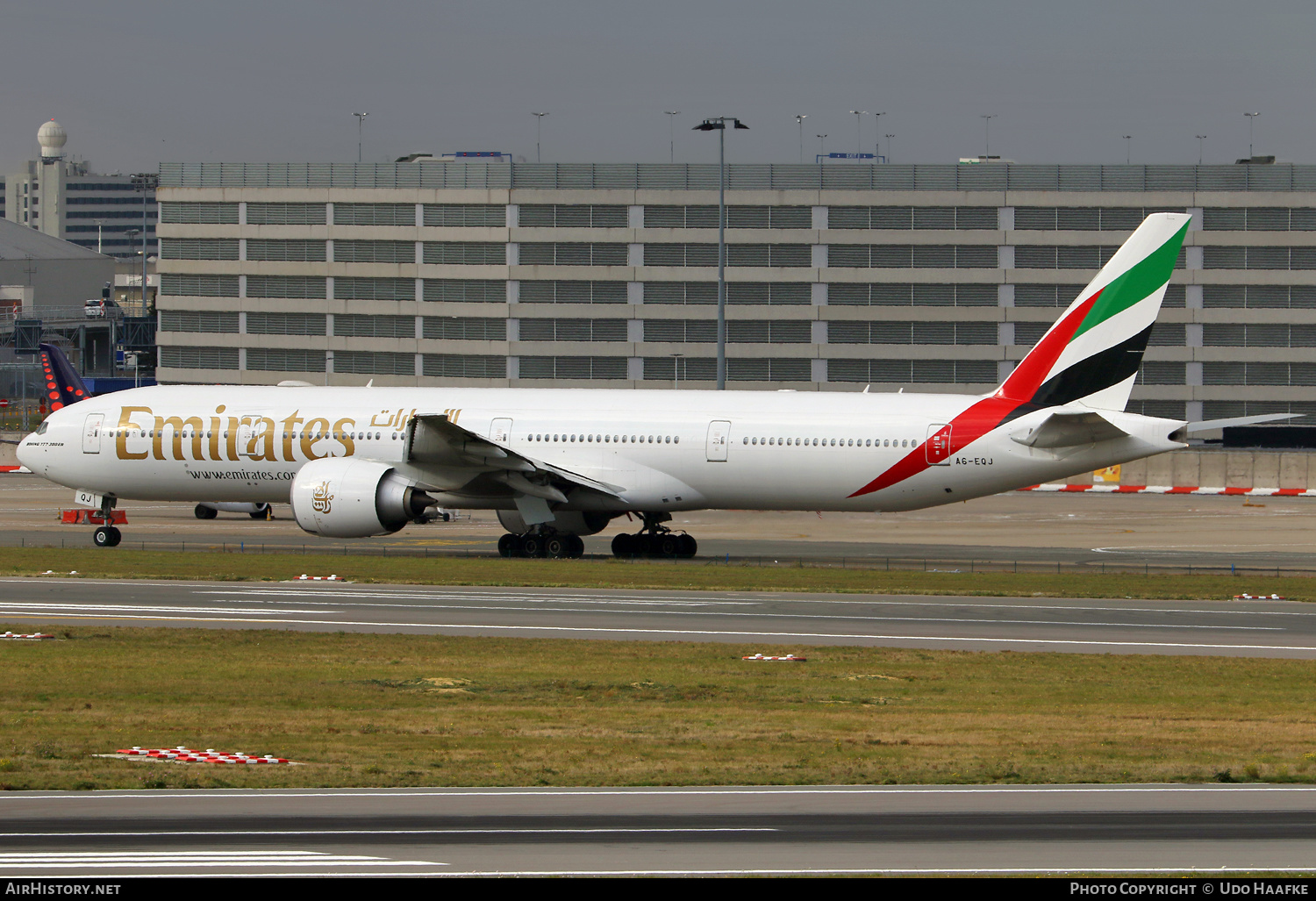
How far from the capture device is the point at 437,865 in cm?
1173

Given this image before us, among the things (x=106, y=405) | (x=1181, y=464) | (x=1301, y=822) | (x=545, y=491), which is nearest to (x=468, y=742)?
(x=1301, y=822)

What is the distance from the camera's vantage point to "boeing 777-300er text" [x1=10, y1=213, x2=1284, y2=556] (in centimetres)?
4112

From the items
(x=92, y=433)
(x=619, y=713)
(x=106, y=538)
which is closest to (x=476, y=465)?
(x=106, y=538)

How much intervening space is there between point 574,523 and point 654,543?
2.53 metres

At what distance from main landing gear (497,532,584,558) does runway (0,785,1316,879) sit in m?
29.0

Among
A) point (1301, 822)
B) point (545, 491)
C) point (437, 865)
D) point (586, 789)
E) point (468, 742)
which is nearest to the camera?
point (437, 865)

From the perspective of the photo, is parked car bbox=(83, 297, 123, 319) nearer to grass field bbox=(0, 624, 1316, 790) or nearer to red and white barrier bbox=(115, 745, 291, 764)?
grass field bbox=(0, 624, 1316, 790)

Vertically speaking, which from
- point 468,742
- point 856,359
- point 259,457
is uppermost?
point 856,359

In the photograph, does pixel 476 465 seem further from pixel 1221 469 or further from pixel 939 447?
pixel 1221 469

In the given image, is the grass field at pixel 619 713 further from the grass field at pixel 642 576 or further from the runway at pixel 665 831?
the grass field at pixel 642 576

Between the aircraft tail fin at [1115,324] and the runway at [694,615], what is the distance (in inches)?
351

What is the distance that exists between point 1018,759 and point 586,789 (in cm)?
501

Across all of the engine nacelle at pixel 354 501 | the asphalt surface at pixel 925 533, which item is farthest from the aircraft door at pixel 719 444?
the engine nacelle at pixel 354 501
